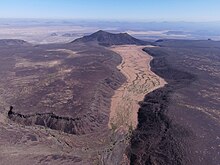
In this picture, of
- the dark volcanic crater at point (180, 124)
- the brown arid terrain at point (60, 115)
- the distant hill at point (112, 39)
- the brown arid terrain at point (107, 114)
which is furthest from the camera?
the distant hill at point (112, 39)

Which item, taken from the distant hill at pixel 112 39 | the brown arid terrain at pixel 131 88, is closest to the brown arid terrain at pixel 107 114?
the brown arid terrain at pixel 131 88

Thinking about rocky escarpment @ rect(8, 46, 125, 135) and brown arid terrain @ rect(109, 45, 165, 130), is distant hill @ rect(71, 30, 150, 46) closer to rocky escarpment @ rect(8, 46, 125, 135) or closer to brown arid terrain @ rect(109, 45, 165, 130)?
brown arid terrain @ rect(109, 45, 165, 130)

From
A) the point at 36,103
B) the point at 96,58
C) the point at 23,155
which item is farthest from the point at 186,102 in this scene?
the point at 96,58

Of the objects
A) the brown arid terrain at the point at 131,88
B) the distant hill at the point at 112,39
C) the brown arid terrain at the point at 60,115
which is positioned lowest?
the distant hill at the point at 112,39

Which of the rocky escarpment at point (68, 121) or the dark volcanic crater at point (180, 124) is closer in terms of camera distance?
the dark volcanic crater at point (180, 124)

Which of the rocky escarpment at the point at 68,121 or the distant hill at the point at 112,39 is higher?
the rocky escarpment at the point at 68,121

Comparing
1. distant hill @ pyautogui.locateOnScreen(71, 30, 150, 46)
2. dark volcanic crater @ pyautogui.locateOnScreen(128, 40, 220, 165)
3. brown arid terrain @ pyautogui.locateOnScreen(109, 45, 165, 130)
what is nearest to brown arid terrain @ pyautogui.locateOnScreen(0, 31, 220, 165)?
dark volcanic crater @ pyautogui.locateOnScreen(128, 40, 220, 165)

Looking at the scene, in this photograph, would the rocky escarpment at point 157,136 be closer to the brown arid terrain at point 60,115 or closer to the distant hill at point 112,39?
the brown arid terrain at point 60,115

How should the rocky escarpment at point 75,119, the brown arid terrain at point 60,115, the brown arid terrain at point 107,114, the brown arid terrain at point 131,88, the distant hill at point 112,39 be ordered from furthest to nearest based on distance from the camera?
the distant hill at point 112,39 < the brown arid terrain at point 131,88 < the rocky escarpment at point 75,119 < the brown arid terrain at point 60,115 < the brown arid terrain at point 107,114
